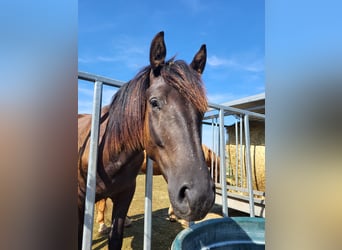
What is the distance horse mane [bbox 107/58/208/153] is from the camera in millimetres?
950

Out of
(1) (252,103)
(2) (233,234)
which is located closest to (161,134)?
(2) (233,234)

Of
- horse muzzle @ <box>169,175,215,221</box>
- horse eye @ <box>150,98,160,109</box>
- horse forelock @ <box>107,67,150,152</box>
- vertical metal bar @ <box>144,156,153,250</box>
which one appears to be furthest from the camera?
vertical metal bar @ <box>144,156,153,250</box>

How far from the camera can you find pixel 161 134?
93cm

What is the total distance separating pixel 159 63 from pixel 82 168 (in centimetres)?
75

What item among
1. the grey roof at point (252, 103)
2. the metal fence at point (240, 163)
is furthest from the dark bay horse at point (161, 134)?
the grey roof at point (252, 103)

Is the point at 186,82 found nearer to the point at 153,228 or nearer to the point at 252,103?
the point at 252,103

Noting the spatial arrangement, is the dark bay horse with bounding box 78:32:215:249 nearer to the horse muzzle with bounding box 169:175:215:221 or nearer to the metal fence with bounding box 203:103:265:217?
the horse muzzle with bounding box 169:175:215:221

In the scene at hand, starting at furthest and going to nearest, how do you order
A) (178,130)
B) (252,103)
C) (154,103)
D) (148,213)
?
(252,103), (148,213), (154,103), (178,130)

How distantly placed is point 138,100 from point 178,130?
13.2 inches

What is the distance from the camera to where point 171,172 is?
86cm

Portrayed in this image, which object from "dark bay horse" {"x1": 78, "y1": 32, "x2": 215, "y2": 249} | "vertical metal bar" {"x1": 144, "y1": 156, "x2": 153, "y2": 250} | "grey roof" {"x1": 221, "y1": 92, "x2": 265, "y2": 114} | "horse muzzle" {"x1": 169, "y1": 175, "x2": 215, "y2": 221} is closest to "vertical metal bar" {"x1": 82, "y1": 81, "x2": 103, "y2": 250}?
"dark bay horse" {"x1": 78, "y1": 32, "x2": 215, "y2": 249}
